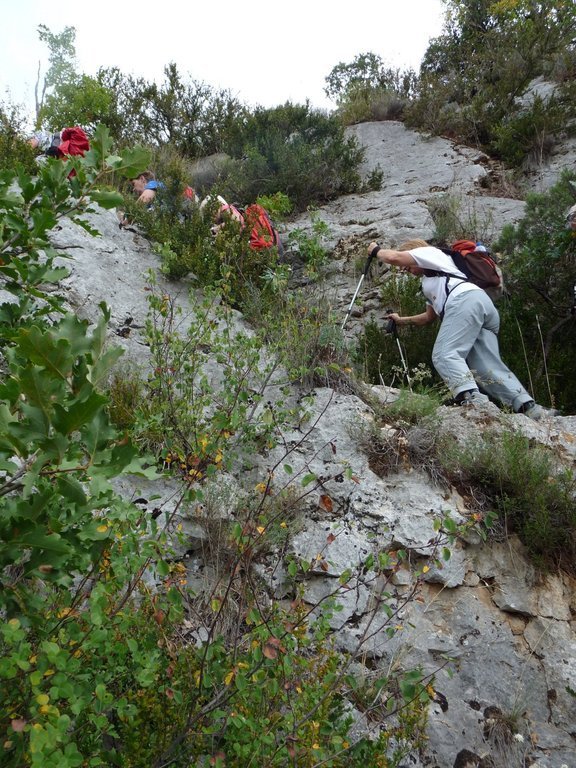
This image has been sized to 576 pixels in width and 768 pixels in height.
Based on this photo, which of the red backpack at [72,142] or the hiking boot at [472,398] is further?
the red backpack at [72,142]

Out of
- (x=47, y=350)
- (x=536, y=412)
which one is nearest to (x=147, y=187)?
(x=536, y=412)

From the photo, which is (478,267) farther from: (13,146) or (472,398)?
(13,146)

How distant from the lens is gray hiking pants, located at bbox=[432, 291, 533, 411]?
548 cm

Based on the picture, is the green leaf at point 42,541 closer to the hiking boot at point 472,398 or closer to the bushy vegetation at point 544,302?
the hiking boot at point 472,398

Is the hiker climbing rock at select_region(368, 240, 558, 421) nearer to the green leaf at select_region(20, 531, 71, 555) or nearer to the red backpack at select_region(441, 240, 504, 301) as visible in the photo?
the red backpack at select_region(441, 240, 504, 301)

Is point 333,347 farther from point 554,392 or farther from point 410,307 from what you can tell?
point 554,392

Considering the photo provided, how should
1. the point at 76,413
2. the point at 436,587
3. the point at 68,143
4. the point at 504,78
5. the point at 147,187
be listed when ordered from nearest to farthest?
the point at 76,413, the point at 436,587, the point at 68,143, the point at 147,187, the point at 504,78

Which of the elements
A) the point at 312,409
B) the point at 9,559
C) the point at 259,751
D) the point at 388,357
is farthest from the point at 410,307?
the point at 9,559

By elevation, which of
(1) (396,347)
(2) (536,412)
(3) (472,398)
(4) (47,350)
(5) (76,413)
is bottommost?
(2) (536,412)

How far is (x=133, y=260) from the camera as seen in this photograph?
706 centimetres

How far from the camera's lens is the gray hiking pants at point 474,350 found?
5.48 meters

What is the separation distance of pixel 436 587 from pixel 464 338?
2.51 metres

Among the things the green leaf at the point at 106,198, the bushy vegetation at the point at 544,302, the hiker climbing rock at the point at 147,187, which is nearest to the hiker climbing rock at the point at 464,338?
the bushy vegetation at the point at 544,302

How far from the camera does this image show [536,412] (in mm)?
5352
